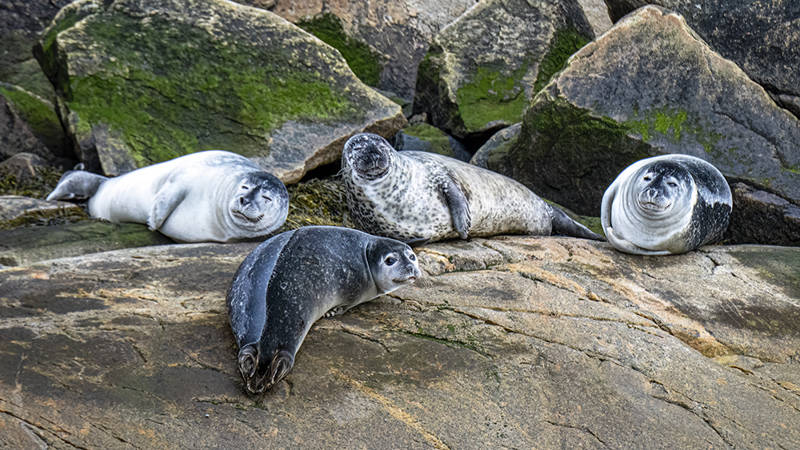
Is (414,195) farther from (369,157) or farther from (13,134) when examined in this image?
(13,134)

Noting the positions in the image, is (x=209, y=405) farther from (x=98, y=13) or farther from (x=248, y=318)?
(x=98, y=13)

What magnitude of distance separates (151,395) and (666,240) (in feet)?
11.8

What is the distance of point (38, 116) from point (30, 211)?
93.0 inches

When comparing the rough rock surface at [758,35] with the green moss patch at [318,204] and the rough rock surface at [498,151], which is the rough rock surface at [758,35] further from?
the green moss patch at [318,204]

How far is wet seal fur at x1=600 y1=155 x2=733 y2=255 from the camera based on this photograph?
4781 millimetres

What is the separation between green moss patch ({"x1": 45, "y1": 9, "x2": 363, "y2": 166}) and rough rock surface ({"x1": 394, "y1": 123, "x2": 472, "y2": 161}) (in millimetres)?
1017

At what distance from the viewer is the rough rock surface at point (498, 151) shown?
7160 millimetres

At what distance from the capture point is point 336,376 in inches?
111

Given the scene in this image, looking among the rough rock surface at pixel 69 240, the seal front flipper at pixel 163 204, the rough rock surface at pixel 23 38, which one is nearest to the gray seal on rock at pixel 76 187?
the rough rock surface at pixel 69 240

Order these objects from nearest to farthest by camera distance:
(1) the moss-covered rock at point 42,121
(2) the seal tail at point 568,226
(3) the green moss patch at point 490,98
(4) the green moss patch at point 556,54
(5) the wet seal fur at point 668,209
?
(5) the wet seal fur at point 668,209 < (2) the seal tail at point 568,226 < (1) the moss-covered rock at point 42,121 < (3) the green moss patch at point 490,98 < (4) the green moss patch at point 556,54

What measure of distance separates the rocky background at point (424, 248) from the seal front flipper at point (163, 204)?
15 cm

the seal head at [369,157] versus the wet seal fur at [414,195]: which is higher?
the seal head at [369,157]

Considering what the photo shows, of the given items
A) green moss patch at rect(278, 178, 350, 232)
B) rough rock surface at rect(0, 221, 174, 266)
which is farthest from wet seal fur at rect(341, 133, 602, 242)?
rough rock surface at rect(0, 221, 174, 266)

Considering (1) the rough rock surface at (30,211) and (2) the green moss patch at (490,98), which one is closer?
(1) the rough rock surface at (30,211)
